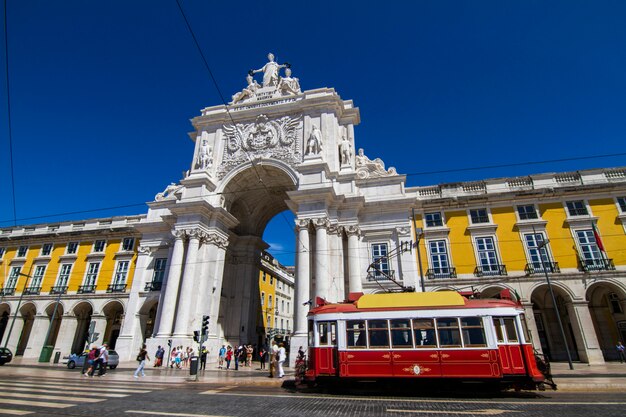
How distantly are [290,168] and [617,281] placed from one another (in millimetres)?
24329

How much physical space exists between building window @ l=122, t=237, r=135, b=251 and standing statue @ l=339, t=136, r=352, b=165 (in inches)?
905

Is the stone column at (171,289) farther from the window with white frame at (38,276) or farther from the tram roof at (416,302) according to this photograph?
the window with white frame at (38,276)

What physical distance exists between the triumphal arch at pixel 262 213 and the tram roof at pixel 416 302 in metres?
9.63

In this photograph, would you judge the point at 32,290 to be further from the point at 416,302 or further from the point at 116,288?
the point at 416,302

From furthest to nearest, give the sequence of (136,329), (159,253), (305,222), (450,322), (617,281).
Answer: (159,253), (136,329), (305,222), (617,281), (450,322)

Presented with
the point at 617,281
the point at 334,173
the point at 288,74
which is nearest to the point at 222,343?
the point at 334,173

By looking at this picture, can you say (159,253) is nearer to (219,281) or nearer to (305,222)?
(219,281)

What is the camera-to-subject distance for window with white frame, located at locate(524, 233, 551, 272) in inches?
943

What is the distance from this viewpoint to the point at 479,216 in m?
26.4

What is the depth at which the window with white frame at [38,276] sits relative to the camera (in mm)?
36125

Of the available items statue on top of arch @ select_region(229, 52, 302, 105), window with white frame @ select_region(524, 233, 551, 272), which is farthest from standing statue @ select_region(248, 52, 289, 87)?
window with white frame @ select_region(524, 233, 551, 272)

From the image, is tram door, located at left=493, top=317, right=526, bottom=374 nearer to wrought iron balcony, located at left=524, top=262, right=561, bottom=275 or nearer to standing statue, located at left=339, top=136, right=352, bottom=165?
wrought iron balcony, located at left=524, top=262, right=561, bottom=275

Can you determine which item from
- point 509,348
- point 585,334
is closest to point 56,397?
point 509,348

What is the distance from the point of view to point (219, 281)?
92.3 ft
